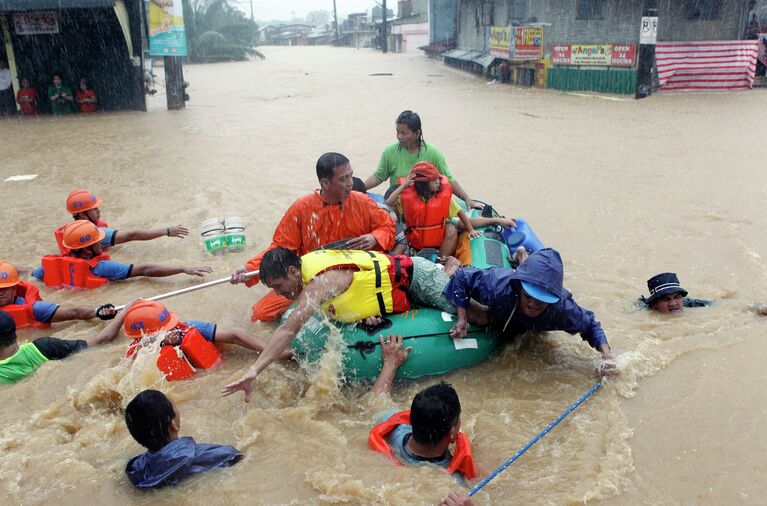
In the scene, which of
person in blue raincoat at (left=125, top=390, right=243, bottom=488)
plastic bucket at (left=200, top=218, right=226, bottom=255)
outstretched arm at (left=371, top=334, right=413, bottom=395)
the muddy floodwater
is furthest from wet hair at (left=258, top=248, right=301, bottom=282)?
plastic bucket at (left=200, top=218, right=226, bottom=255)

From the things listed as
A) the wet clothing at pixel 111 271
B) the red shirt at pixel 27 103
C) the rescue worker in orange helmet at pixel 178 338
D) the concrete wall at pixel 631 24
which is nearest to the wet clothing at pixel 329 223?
the rescue worker in orange helmet at pixel 178 338

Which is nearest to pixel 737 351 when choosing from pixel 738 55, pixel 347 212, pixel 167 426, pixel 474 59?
pixel 347 212

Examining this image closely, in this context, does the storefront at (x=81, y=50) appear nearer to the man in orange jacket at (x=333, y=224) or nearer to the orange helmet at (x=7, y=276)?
the orange helmet at (x=7, y=276)

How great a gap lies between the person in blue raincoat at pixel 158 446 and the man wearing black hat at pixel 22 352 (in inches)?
60.9

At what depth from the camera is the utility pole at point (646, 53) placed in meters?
16.0

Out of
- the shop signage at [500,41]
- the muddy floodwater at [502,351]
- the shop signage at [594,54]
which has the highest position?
the shop signage at [500,41]

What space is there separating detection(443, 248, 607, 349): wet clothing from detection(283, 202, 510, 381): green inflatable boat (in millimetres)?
199

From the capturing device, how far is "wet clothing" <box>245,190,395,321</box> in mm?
4887

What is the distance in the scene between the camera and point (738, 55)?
17516 mm

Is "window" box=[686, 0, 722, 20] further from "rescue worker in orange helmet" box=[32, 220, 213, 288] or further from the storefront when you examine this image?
"rescue worker in orange helmet" box=[32, 220, 213, 288]

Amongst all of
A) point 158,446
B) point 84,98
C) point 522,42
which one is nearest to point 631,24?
point 522,42

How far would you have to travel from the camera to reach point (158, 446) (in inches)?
124

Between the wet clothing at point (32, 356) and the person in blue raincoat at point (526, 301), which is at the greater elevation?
the person in blue raincoat at point (526, 301)

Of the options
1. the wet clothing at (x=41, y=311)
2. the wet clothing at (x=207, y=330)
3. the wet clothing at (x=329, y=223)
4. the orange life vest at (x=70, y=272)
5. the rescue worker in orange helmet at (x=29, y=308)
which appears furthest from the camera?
the orange life vest at (x=70, y=272)
